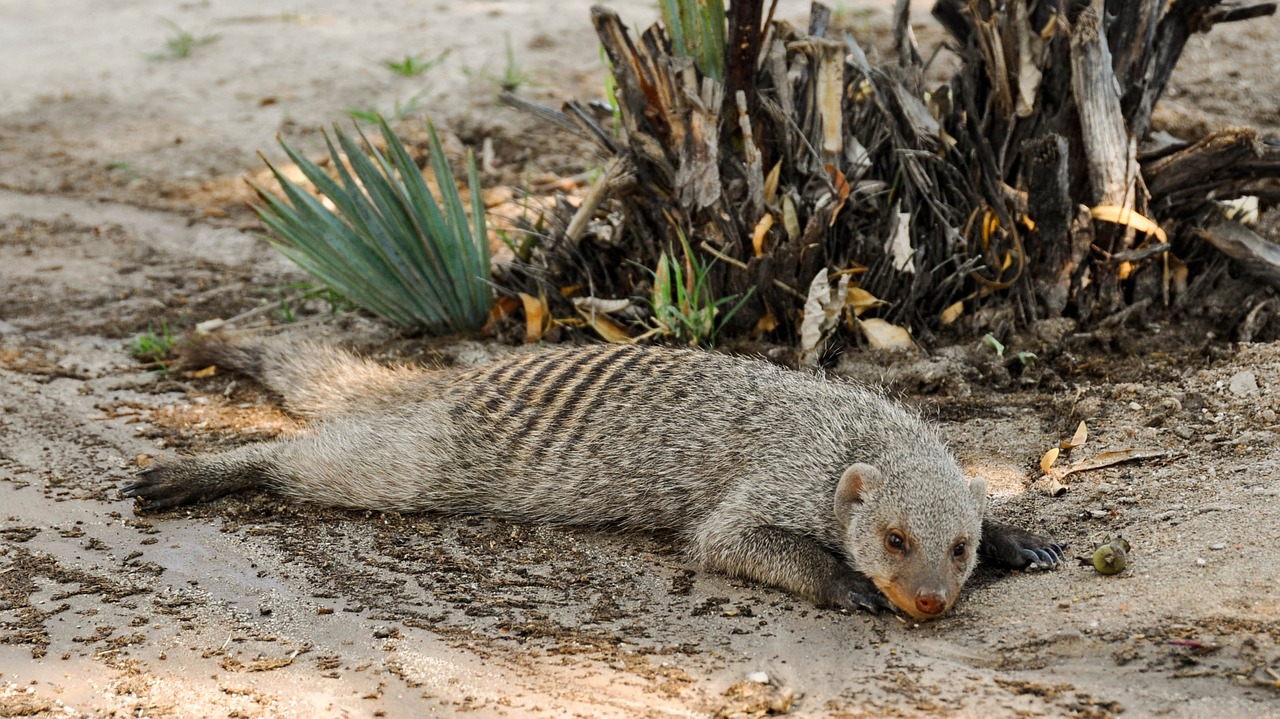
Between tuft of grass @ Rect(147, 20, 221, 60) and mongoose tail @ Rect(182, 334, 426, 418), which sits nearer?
mongoose tail @ Rect(182, 334, 426, 418)

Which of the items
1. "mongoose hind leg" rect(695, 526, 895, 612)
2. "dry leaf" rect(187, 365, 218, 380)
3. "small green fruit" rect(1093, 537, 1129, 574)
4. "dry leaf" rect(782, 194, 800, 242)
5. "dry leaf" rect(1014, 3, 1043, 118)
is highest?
"dry leaf" rect(1014, 3, 1043, 118)

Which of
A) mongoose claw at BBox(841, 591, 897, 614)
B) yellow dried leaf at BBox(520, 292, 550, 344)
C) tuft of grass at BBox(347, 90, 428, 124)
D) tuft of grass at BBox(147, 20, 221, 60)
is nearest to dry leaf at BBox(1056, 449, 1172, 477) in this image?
mongoose claw at BBox(841, 591, 897, 614)

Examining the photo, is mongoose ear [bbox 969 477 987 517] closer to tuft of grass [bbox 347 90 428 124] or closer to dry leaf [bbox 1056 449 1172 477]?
dry leaf [bbox 1056 449 1172 477]

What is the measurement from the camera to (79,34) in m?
7.90

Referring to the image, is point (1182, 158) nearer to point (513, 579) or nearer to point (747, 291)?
point (747, 291)

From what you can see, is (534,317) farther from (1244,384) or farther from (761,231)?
(1244,384)

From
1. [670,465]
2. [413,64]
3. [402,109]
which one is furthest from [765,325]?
[413,64]

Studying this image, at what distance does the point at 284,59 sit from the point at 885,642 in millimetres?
5748

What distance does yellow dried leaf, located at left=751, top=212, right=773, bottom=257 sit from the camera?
3.93 meters

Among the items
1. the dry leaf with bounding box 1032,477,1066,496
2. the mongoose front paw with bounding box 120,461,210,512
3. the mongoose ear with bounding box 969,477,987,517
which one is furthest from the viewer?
the mongoose front paw with bounding box 120,461,210,512

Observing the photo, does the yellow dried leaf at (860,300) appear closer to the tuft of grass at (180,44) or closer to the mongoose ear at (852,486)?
the mongoose ear at (852,486)

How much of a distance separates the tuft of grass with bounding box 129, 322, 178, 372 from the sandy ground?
0.08 m

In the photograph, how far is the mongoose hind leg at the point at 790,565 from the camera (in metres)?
2.71

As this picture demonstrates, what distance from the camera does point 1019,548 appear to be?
9.10ft
